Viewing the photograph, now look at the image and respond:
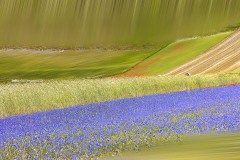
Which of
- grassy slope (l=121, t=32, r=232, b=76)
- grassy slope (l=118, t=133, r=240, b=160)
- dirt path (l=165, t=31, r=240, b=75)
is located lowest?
grassy slope (l=121, t=32, r=232, b=76)

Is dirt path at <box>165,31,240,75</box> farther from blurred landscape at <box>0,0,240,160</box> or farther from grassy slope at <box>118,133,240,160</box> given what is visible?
grassy slope at <box>118,133,240,160</box>

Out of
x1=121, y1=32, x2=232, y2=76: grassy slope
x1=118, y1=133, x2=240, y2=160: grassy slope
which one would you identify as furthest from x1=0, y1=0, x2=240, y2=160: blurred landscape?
x1=121, y1=32, x2=232, y2=76: grassy slope

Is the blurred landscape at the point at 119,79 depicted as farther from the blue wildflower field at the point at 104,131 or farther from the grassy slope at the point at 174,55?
the grassy slope at the point at 174,55

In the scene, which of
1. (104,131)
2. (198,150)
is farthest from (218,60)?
(198,150)

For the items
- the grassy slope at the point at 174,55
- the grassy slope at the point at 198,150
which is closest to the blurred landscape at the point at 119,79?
the grassy slope at the point at 198,150

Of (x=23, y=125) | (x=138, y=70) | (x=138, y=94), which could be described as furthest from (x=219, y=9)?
(x=23, y=125)
